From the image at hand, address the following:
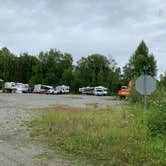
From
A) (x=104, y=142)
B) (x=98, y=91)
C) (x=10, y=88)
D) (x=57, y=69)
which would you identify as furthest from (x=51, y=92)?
(x=104, y=142)

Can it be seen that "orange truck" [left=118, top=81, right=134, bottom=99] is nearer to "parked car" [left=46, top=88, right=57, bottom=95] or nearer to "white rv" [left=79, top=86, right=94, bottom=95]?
"parked car" [left=46, top=88, right=57, bottom=95]

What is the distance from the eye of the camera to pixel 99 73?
355 feet

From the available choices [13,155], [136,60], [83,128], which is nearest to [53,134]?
[83,128]

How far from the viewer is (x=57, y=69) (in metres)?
108

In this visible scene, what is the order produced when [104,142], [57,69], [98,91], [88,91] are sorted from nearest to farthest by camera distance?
[104,142] → [98,91] → [88,91] → [57,69]

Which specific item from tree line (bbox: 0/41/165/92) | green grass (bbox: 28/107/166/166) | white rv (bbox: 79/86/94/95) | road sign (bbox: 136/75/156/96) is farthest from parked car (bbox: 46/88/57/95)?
road sign (bbox: 136/75/156/96)

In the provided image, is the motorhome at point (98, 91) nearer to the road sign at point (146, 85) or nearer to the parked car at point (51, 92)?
the parked car at point (51, 92)

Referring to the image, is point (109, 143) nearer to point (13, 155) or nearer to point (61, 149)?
point (61, 149)

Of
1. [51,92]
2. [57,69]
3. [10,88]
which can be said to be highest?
[57,69]

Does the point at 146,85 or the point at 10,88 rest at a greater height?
the point at 10,88

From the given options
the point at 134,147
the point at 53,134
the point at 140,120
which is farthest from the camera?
the point at 140,120

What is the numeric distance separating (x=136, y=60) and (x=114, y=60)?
24.8 m

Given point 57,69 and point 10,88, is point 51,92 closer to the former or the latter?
point 10,88

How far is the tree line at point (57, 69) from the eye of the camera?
344 ft
